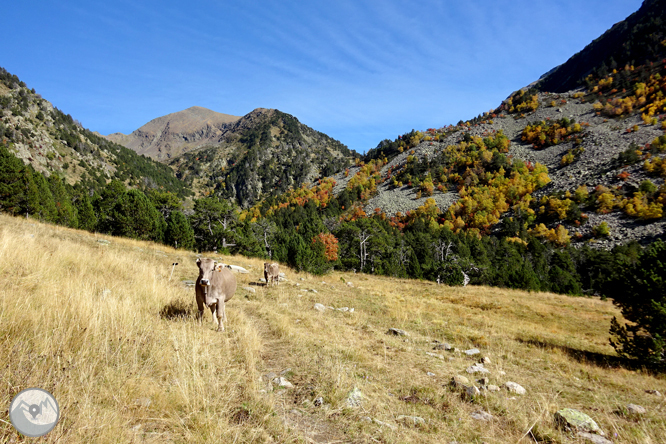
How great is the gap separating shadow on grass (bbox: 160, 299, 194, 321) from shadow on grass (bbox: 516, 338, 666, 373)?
13714 millimetres

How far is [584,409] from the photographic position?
5828 mm

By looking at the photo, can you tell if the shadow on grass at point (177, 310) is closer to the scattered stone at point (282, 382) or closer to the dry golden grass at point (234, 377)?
the dry golden grass at point (234, 377)

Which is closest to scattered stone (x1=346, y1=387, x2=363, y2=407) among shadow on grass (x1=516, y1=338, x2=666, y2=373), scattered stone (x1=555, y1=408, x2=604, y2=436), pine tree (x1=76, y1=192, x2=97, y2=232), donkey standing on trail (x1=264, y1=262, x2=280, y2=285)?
scattered stone (x1=555, y1=408, x2=604, y2=436)

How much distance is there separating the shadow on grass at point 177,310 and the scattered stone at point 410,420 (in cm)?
559

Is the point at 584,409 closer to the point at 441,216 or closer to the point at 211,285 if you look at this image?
the point at 211,285

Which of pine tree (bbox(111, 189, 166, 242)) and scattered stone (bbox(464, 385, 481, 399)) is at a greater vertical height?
pine tree (bbox(111, 189, 166, 242))

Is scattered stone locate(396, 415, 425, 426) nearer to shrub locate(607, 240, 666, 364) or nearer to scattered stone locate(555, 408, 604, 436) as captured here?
scattered stone locate(555, 408, 604, 436)

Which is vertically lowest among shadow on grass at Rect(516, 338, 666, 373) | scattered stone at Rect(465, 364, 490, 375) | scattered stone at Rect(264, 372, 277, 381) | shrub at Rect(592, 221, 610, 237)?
shadow on grass at Rect(516, 338, 666, 373)

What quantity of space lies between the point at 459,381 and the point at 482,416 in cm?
145

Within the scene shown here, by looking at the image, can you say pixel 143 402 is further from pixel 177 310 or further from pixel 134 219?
pixel 134 219

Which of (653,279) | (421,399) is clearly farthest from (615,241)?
(421,399)

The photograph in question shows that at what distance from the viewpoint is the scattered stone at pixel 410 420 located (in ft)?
14.1

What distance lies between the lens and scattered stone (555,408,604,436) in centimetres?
460

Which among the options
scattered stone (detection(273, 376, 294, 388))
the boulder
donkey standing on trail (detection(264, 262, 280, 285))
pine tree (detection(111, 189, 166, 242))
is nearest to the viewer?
the boulder
